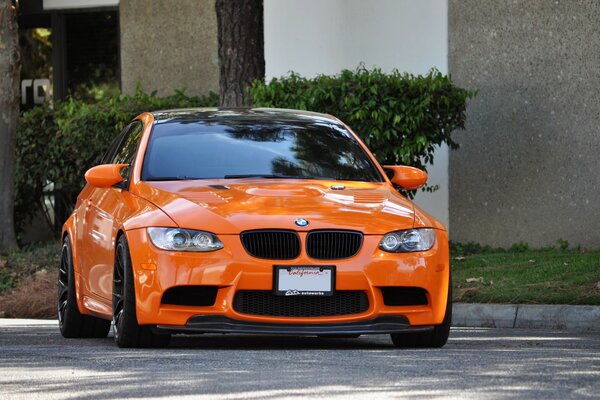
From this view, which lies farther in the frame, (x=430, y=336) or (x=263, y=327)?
(x=430, y=336)

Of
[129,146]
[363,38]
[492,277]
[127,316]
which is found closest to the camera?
[127,316]

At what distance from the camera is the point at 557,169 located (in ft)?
56.6

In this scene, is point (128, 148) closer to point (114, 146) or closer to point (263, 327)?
point (114, 146)

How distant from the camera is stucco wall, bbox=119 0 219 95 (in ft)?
71.2

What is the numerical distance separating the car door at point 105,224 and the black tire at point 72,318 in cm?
39

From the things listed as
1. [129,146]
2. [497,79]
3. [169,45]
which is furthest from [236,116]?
[169,45]

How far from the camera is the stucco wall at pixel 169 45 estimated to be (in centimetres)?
2169

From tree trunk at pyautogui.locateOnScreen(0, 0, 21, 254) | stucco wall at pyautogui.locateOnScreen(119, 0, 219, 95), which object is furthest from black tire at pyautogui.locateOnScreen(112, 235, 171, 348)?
stucco wall at pyautogui.locateOnScreen(119, 0, 219, 95)

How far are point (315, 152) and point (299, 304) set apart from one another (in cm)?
170

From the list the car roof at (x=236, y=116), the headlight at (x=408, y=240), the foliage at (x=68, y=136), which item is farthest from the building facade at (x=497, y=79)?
the headlight at (x=408, y=240)

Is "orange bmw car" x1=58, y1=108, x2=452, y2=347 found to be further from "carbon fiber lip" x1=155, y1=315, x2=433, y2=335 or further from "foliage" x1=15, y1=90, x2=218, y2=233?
"foliage" x1=15, y1=90, x2=218, y2=233

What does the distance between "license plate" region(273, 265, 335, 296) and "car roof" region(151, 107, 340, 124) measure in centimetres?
200

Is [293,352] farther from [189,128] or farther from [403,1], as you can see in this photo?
[403,1]

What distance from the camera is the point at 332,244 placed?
895 centimetres
